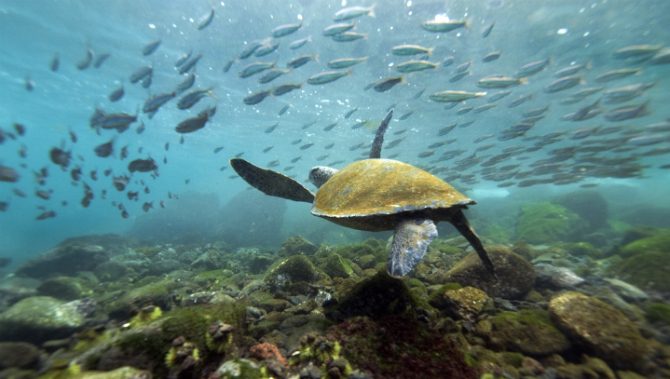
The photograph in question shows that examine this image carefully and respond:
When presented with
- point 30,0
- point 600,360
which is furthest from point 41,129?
point 600,360

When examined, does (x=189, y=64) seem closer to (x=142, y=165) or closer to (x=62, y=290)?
(x=142, y=165)

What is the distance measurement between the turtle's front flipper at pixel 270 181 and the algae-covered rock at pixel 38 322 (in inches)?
128

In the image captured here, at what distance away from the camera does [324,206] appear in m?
3.54

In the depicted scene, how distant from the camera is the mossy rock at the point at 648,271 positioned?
4.88 metres

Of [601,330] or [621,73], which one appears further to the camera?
[621,73]

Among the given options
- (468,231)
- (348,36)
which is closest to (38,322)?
(468,231)

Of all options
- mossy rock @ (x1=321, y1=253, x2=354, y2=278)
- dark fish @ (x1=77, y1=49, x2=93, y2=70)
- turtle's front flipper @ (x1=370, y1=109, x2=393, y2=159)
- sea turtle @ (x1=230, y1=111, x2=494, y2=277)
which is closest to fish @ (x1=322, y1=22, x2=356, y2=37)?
turtle's front flipper @ (x1=370, y1=109, x2=393, y2=159)

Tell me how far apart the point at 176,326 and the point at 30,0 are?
70.0 feet

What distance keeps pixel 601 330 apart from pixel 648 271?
12.6 feet

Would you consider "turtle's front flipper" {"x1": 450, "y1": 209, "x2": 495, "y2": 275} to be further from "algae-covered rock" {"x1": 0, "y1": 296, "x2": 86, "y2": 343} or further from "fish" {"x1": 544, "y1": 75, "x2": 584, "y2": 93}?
"fish" {"x1": 544, "y1": 75, "x2": 584, "y2": 93}

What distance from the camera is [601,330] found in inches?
114

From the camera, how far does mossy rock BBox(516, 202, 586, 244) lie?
46.0 feet

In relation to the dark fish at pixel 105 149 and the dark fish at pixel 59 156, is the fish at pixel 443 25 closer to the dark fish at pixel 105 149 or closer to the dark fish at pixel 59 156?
the dark fish at pixel 105 149

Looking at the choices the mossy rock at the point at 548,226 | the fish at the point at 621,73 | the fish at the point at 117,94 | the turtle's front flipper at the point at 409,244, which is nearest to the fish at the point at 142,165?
the fish at the point at 117,94
